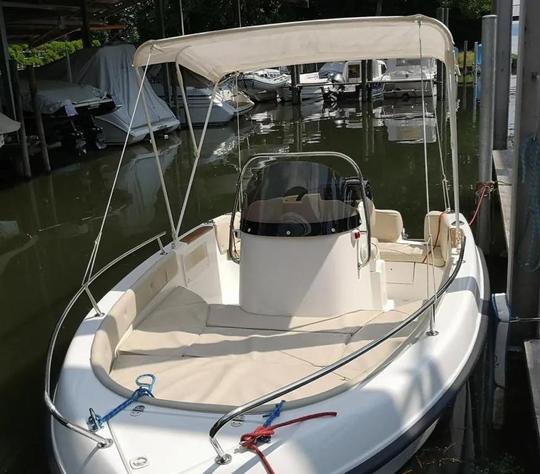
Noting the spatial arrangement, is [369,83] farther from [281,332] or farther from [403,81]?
[281,332]

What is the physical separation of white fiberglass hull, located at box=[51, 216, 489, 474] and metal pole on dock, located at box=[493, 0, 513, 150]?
180 inches

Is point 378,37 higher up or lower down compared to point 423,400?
higher up

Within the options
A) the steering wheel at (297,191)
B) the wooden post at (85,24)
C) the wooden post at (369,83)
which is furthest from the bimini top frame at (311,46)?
the wooden post at (369,83)

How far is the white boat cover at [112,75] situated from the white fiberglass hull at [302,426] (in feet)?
40.6

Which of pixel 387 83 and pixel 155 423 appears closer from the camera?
Result: pixel 155 423

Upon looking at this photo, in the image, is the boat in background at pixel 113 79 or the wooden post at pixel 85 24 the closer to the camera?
the boat in background at pixel 113 79

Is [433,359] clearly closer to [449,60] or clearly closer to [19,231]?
[449,60]

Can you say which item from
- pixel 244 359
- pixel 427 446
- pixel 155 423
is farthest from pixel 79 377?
pixel 427 446

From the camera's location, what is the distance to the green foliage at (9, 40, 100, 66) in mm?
27297

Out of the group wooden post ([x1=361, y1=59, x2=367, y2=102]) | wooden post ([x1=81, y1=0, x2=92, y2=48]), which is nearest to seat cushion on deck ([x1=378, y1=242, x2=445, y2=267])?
wooden post ([x1=81, y1=0, x2=92, y2=48])

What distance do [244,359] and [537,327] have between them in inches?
81.4

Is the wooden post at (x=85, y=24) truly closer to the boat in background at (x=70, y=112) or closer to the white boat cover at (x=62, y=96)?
the white boat cover at (x=62, y=96)

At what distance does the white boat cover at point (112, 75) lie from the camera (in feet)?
48.1

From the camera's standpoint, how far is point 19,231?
27.7ft
